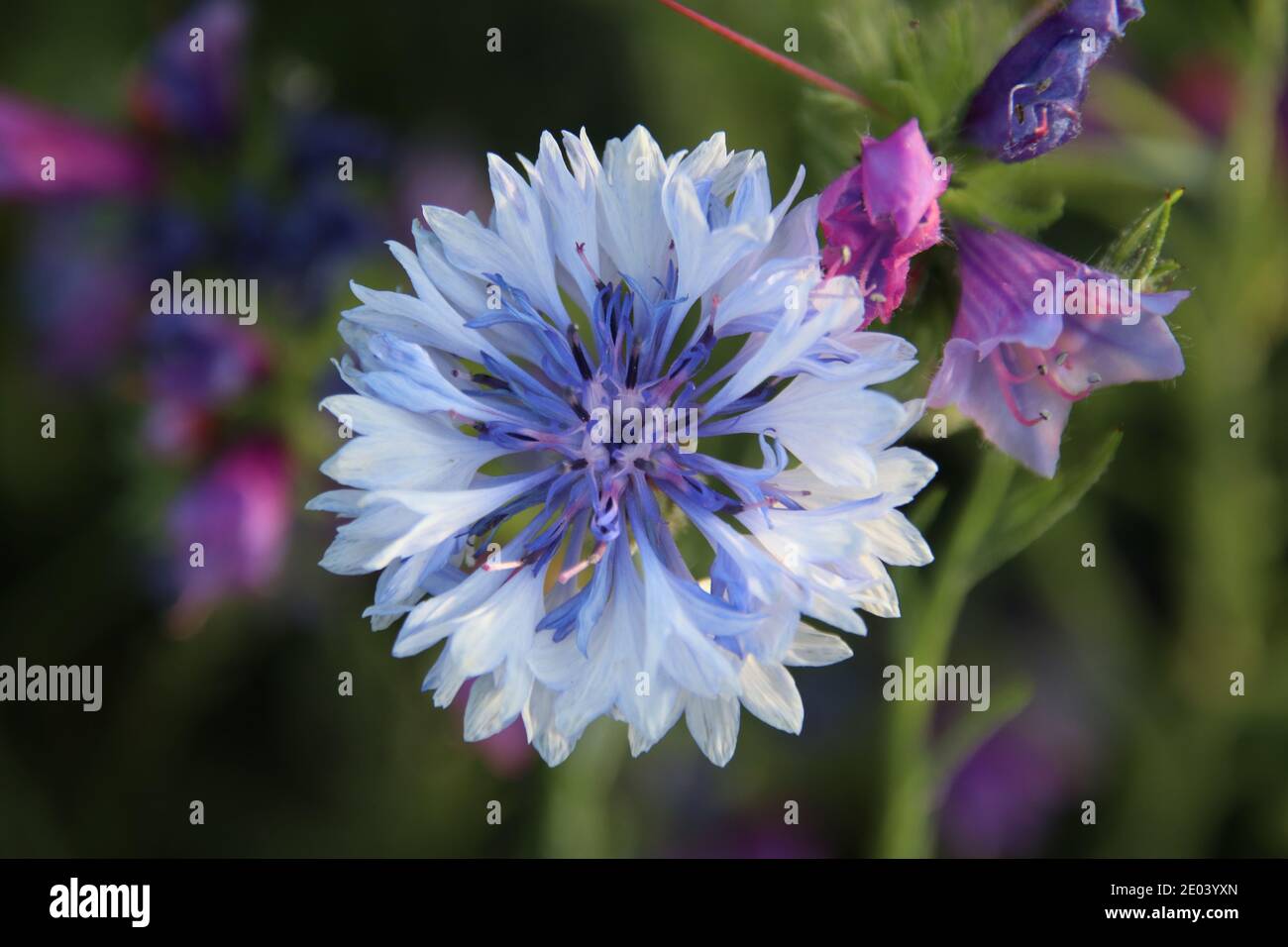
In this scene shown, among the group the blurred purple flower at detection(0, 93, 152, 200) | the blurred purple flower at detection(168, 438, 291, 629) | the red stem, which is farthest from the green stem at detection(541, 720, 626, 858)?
the blurred purple flower at detection(0, 93, 152, 200)

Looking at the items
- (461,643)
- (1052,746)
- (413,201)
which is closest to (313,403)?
(413,201)

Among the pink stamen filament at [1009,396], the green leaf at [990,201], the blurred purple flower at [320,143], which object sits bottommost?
the pink stamen filament at [1009,396]

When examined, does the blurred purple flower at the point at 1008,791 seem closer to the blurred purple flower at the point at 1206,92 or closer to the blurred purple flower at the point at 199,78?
the blurred purple flower at the point at 1206,92

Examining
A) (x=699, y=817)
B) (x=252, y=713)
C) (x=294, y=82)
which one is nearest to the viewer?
(x=294, y=82)

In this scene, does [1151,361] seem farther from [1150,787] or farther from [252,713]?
[252,713]

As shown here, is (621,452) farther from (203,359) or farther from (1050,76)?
(203,359)

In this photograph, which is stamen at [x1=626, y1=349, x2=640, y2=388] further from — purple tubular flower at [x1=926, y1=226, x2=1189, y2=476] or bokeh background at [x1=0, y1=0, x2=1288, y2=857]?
bokeh background at [x1=0, y1=0, x2=1288, y2=857]

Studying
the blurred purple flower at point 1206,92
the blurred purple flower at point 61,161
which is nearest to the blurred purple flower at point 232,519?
the blurred purple flower at point 61,161
